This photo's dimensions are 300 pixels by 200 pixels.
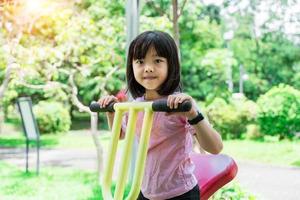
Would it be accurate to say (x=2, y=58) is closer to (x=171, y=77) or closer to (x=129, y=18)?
(x=129, y=18)

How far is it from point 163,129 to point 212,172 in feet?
0.89

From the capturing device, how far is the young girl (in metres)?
1.28

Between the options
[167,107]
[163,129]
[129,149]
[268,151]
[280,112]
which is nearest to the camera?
[167,107]

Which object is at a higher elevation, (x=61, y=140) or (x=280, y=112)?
(x=280, y=112)

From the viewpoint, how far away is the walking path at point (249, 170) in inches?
142

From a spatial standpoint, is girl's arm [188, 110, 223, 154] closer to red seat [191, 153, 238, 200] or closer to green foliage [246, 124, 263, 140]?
red seat [191, 153, 238, 200]

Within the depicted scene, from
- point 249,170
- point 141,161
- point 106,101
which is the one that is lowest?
point 249,170

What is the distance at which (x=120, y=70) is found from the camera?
17.1 ft

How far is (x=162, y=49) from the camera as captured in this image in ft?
4.18

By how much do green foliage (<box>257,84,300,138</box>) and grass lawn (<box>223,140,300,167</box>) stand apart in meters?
0.17

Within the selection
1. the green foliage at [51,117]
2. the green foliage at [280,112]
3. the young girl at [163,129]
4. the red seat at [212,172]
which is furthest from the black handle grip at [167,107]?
the green foliage at [51,117]

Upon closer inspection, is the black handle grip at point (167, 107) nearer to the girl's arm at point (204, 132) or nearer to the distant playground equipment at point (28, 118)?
the girl's arm at point (204, 132)

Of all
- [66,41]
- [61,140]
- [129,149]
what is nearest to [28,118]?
[66,41]

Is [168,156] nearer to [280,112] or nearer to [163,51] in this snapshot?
[163,51]
